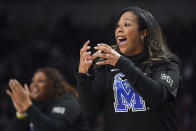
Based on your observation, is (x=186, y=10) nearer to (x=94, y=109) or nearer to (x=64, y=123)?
(x=64, y=123)

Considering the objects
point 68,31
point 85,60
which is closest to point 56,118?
point 85,60

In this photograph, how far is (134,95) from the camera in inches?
82.8

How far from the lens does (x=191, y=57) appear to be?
7.67 metres

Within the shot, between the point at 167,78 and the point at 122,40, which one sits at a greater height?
the point at 122,40

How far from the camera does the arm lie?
6.20 ft

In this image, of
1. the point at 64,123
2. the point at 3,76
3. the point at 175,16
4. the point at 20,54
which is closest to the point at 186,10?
the point at 175,16

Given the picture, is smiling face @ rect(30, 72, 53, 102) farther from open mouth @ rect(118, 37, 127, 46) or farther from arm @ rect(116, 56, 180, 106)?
arm @ rect(116, 56, 180, 106)

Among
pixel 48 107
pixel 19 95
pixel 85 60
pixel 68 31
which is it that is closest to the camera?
pixel 85 60

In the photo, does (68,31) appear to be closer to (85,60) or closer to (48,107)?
(48,107)

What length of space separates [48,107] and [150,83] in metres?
1.70

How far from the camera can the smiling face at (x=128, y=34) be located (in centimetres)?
216

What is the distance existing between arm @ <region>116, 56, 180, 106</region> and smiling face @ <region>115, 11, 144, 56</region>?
0.77ft

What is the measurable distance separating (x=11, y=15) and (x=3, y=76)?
2833 millimetres

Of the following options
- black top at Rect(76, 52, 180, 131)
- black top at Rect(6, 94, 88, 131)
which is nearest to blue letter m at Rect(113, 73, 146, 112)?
black top at Rect(76, 52, 180, 131)
